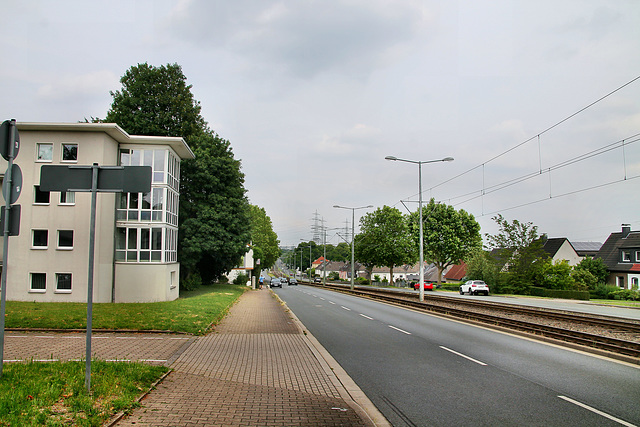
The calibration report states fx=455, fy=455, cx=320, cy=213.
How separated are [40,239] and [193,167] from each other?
46.1ft

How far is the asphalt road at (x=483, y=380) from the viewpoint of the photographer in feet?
20.9

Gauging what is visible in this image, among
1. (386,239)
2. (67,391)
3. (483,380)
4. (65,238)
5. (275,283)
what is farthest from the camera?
(386,239)

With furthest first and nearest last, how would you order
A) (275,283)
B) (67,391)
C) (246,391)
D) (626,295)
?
(275,283) < (626,295) < (246,391) < (67,391)

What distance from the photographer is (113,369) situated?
300 inches

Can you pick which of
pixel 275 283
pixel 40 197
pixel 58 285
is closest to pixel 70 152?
pixel 40 197

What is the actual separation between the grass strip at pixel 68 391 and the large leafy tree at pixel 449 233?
175 ft

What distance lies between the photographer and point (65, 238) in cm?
2431

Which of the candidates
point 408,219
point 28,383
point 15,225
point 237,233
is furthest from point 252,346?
point 408,219

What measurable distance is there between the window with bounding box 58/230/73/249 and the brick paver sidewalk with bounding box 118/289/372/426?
52.8ft

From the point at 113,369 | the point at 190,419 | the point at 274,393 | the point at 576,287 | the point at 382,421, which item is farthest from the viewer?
the point at 576,287

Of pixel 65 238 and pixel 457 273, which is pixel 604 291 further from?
pixel 457 273

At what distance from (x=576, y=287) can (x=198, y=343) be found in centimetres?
4106

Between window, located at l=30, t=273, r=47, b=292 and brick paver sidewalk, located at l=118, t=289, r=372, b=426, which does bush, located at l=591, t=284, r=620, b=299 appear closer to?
brick paver sidewalk, located at l=118, t=289, r=372, b=426

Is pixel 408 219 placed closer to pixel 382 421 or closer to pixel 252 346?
pixel 252 346
